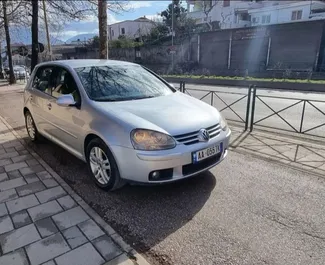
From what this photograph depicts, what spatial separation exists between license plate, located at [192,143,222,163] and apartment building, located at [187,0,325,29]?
3592cm

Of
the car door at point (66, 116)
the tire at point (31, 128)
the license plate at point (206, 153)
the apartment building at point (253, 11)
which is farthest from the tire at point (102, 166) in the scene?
the apartment building at point (253, 11)

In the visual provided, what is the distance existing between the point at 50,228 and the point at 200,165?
1.72 m

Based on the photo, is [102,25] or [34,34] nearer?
[102,25]

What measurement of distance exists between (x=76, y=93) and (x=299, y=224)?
308 cm

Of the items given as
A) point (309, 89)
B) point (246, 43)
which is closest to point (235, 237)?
point (309, 89)

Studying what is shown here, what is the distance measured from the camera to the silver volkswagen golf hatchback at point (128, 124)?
2.99 meters

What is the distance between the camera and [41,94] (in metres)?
4.74

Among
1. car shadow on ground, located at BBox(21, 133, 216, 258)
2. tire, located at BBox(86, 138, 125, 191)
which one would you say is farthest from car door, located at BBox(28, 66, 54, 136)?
tire, located at BBox(86, 138, 125, 191)

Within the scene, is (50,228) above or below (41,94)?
below

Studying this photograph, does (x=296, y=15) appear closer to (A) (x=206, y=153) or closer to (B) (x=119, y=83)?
(B) (x=119, y=83)

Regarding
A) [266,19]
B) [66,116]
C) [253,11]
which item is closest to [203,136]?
[66,116]

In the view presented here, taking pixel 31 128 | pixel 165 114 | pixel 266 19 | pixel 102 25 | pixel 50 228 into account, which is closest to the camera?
pixel 50 228

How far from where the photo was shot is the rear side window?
453cm

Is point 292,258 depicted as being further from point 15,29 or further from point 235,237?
point 15,29
